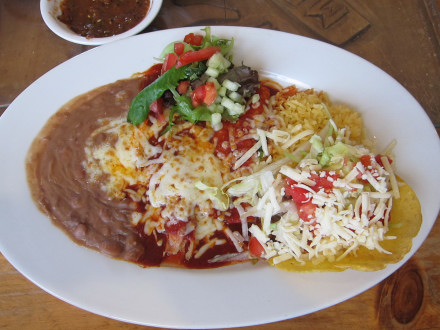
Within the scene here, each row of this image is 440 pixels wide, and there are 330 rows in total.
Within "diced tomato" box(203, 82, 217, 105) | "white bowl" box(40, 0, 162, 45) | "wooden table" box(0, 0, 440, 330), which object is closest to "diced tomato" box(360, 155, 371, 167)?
"wooden table" box(0, 0, 440, 330)

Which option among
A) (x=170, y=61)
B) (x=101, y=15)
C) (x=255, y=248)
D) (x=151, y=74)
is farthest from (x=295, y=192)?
(x=101, y=15)

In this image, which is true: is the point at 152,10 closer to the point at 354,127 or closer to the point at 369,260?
the point at 354,127

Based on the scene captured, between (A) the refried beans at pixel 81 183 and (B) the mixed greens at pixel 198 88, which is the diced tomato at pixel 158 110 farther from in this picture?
(A) the refried beans at pixel 81 183

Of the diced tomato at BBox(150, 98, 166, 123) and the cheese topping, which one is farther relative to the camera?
the diced tomato at BBox(150, 98, 166, 123)

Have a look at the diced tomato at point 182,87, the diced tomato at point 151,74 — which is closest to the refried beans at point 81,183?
the diced tomato at point 151,74

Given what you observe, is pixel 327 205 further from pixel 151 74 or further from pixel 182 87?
pixel 151 74

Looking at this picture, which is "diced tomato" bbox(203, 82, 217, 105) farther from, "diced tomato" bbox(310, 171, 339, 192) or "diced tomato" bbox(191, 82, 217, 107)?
"diced tomato" bbox(310, 171, 339, 192)

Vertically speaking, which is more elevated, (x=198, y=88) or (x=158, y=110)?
(x=198, y=88)
